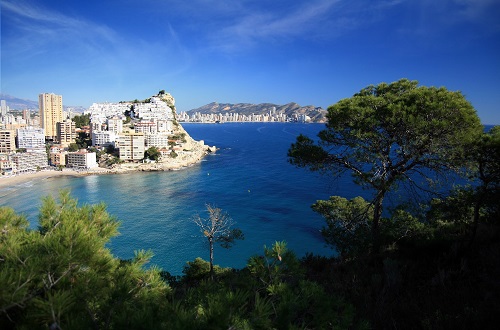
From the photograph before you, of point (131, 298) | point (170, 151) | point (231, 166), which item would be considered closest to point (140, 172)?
point (170, 151)

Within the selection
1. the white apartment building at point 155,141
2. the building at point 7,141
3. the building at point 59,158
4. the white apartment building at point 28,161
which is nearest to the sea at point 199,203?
the white apartment building at point 28,161

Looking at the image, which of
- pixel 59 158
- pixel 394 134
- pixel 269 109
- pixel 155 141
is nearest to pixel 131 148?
pixel 155 141

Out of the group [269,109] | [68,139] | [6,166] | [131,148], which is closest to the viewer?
[6,166]

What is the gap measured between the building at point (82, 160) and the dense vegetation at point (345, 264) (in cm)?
3606

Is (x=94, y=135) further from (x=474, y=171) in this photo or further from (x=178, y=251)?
(x=474, y=171)

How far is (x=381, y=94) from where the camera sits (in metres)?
4.96

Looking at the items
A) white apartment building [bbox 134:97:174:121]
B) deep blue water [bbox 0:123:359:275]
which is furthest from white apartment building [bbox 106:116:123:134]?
deep blue water [bbox 0:123:359:275]

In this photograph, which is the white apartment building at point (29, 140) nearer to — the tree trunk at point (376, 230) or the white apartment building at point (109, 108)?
the white apartment building at point (109, 108)

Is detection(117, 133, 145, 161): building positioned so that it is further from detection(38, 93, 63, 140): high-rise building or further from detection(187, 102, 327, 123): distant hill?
detection(187, 102, 327, 123): distant hill

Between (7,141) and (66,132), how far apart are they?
841 centimetres

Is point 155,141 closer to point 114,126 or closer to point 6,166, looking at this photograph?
point 114,126

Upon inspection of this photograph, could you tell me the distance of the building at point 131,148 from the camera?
37.8 metres

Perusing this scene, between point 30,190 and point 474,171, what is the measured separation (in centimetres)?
3138

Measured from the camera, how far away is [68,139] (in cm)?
4641
